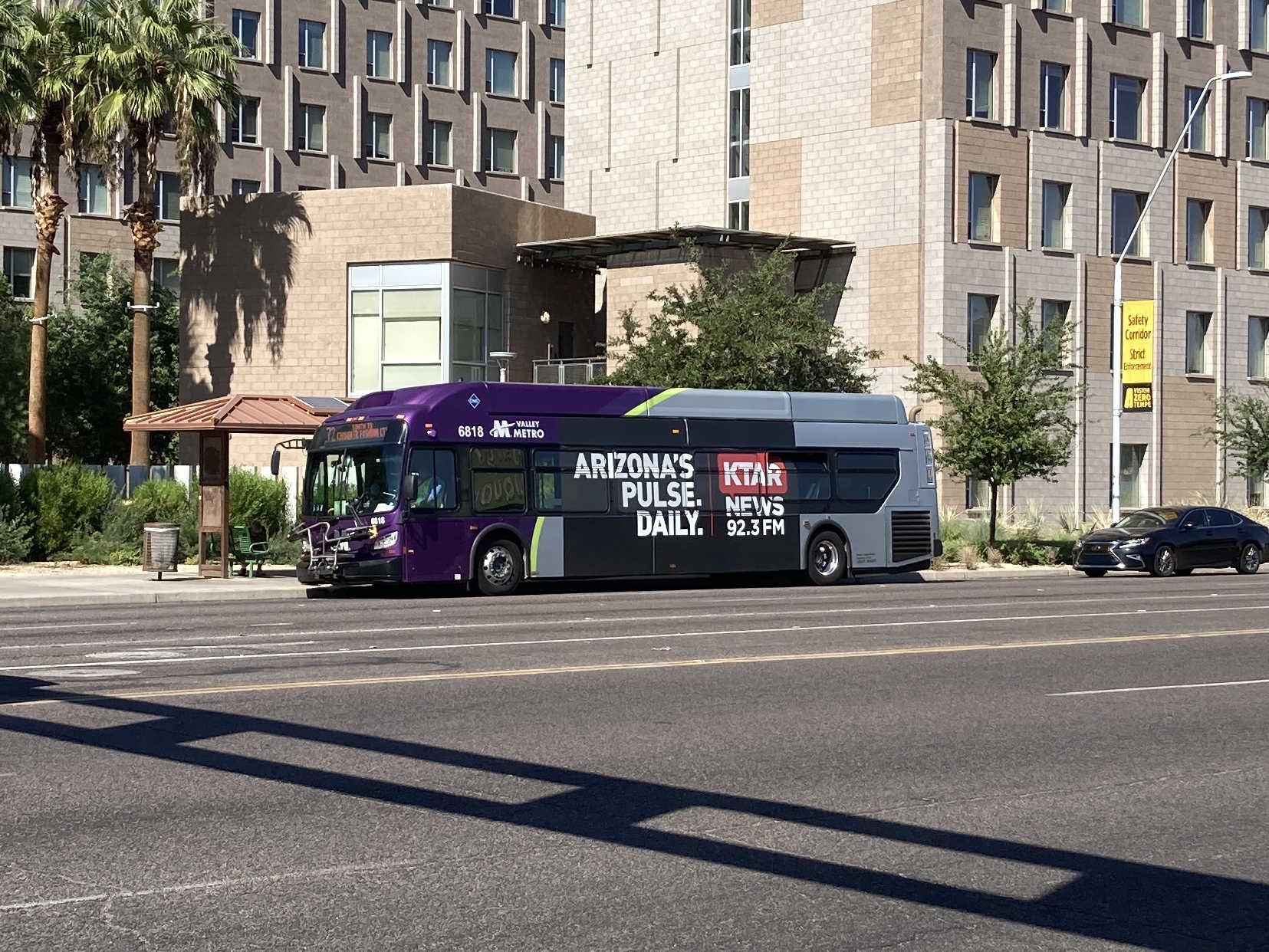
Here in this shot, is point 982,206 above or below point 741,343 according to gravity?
above

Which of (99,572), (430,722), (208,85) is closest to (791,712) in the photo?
(430,722)

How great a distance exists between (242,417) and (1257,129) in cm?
4006

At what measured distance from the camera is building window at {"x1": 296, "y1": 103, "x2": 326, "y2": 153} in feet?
234

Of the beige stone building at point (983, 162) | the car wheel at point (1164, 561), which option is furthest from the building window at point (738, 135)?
the car wheel at point (1164, 561)

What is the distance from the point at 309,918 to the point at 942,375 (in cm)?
3439

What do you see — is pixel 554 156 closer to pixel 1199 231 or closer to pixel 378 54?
pixel 378 54

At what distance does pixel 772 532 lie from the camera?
102 ft

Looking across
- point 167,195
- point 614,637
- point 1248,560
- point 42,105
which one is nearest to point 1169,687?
point 614,637

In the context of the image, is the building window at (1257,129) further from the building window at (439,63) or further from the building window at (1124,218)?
the building window at (439,63)

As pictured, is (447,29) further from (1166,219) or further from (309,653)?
(309,653)

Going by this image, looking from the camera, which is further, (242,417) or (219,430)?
(242,417)

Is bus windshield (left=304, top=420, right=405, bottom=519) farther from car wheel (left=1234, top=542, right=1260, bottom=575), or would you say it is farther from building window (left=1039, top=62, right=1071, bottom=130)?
building window (left=1039, top=62, right=1071, bottom=130)

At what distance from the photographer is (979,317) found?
49750 millimetres

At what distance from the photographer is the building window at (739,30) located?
2105 inches
